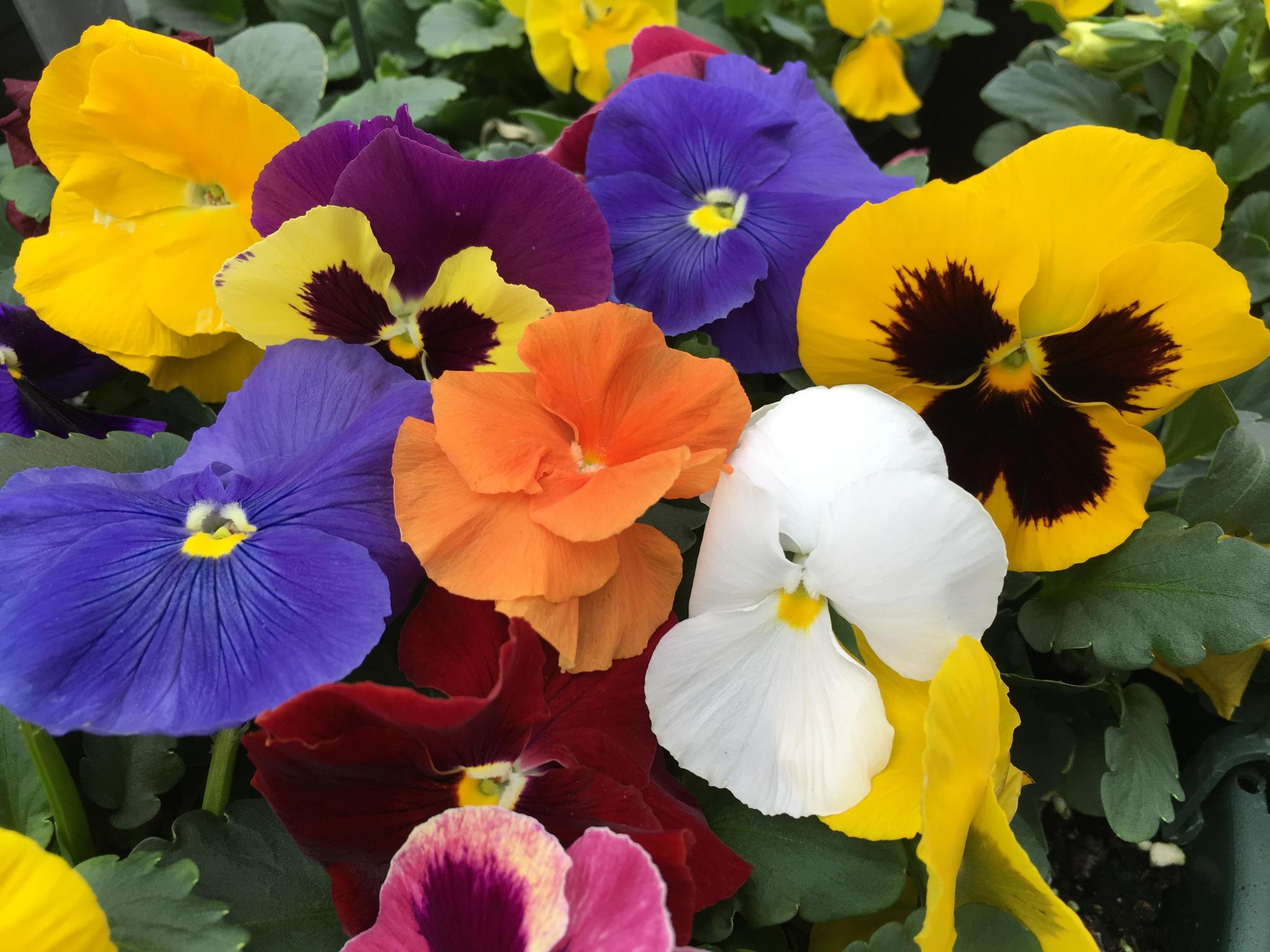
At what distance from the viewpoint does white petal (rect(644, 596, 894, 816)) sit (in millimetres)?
426

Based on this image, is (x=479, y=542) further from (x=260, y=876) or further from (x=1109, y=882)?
(x=1109, y=882)

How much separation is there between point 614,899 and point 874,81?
1066mm

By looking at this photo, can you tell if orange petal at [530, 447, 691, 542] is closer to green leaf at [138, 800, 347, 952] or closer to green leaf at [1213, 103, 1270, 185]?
green leaf at [138, 800, 347, 952]

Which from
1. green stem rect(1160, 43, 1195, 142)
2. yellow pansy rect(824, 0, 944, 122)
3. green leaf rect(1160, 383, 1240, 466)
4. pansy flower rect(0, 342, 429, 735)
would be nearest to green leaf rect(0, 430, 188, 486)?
pansy flower rect(0, 342, 429, 735)

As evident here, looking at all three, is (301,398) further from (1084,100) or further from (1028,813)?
(1084,100)

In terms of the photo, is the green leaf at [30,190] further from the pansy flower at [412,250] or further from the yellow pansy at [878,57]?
the yellow pansy at [878,57]

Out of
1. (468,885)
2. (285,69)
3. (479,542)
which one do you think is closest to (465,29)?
(285,69)

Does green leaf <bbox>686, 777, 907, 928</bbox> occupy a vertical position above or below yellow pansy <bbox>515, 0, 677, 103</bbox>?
below

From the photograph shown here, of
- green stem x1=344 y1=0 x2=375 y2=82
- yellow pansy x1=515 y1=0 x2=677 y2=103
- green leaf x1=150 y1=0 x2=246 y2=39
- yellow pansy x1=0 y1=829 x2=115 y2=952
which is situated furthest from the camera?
green leaf x1=150 y1=0 x2=246 y2=39

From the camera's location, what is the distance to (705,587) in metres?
0.44

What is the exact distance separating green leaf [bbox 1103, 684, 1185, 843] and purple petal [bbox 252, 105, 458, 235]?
0.48 meters

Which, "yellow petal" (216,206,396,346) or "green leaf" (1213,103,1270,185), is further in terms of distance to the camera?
"green leaf" (1213,103,1270,185)

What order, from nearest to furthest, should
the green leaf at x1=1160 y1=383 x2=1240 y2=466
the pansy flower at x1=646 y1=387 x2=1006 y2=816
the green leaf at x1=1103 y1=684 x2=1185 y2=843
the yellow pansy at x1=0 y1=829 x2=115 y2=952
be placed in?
the yellow pansy at x1=0 y1=829 x2=115 y2=952, the pansy flower at x1=646 y1=387 x2=1006 y2=816, the green leaf at x1=1103 y1=684 x2=1185 y2=843, the green leaf at x1=1160 y1=383 x2=1240 y2=466

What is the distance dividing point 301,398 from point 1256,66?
2.97 feet
